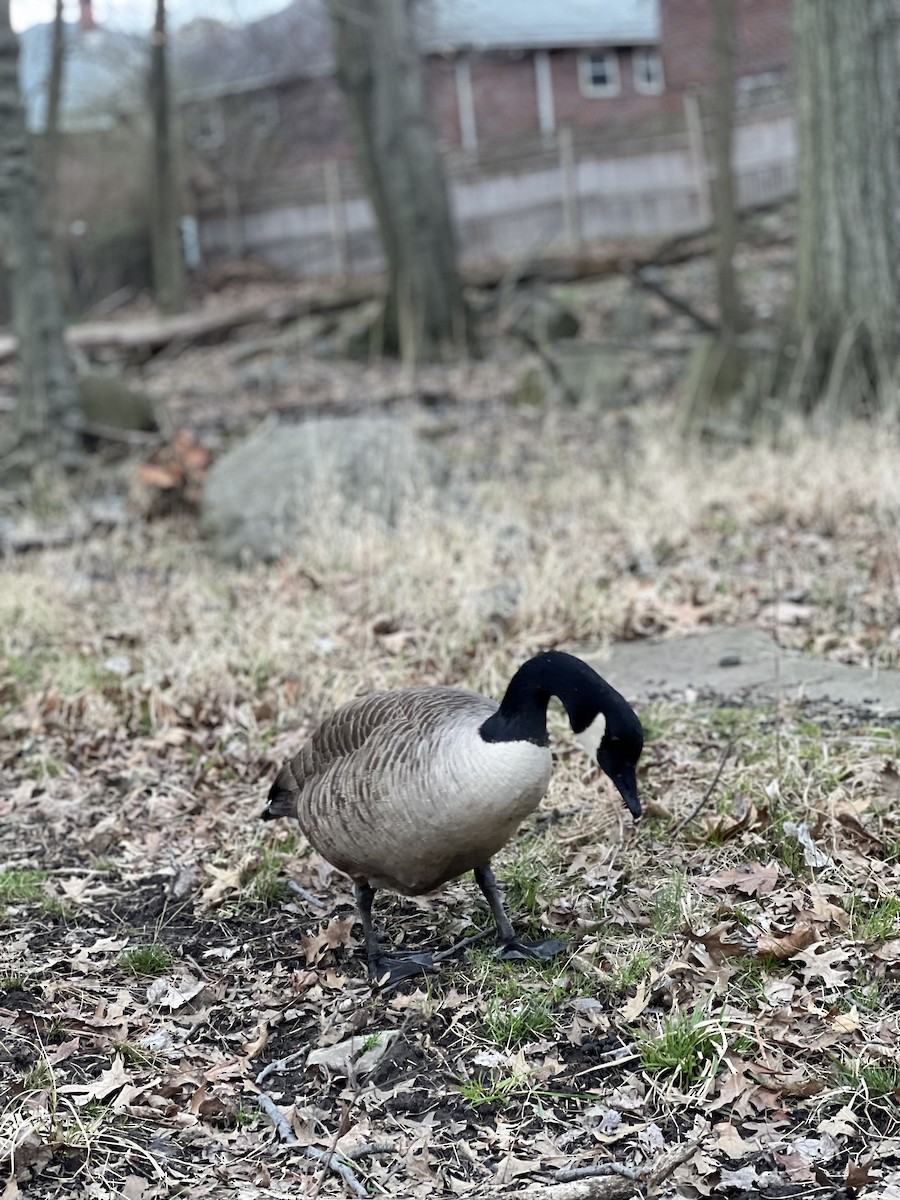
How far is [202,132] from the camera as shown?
127ft

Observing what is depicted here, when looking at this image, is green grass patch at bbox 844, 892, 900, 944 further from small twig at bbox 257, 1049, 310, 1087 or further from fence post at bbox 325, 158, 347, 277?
fence post at bbox 325, 158, 347, 277

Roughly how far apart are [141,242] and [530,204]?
35.3ft

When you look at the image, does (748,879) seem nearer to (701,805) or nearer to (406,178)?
(701,805)

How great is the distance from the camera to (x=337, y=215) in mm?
28703

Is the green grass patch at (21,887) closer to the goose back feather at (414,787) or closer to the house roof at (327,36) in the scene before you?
the goose back feather at (414,787)

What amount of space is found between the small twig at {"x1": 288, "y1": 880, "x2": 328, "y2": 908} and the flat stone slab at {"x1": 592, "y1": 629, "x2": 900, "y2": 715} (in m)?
1.79

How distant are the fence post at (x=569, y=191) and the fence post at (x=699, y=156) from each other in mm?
2387

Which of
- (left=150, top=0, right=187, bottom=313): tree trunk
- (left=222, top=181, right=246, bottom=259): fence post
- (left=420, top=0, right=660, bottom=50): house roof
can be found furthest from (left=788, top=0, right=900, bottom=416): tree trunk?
(left=420, top=0, right=660, bottom=50): house roof

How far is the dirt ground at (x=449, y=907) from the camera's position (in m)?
3.18

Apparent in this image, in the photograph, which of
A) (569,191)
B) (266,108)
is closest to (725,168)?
(569,191)

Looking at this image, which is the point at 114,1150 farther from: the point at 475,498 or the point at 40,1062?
the point at 475,498

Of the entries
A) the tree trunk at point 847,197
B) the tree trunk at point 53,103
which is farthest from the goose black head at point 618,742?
the tree trunk at point 53,103

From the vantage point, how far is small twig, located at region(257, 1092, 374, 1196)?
3.04 m

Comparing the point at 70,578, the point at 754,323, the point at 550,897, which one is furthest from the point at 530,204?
the point at 550,897
